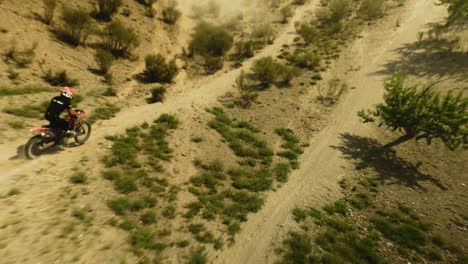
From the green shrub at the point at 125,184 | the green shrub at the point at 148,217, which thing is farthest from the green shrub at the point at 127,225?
the green shrub at the point at 125,184

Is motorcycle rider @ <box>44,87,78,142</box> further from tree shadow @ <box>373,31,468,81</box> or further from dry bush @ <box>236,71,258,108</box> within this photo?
tree shadow @ <box>373,31,468,81</box>

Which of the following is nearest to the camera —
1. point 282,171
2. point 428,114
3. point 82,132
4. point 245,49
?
point 82,132

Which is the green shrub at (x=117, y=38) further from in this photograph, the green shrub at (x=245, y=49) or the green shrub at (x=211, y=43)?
the green shrub at (x=245, y=49)

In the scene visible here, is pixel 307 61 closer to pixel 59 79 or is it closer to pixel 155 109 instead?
pixel 155 109

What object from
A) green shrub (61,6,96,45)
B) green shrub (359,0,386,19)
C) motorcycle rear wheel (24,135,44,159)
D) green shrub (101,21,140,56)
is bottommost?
motorcycle rear wheel (24,135,44,159)

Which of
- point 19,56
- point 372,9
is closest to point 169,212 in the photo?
point 19,56

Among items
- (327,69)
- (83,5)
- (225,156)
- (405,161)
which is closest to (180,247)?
(225,156)

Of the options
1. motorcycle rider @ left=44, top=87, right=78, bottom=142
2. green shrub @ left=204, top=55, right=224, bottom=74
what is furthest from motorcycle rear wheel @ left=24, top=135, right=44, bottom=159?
green shrub @ left=204, top=55, right=224, bottom=74
